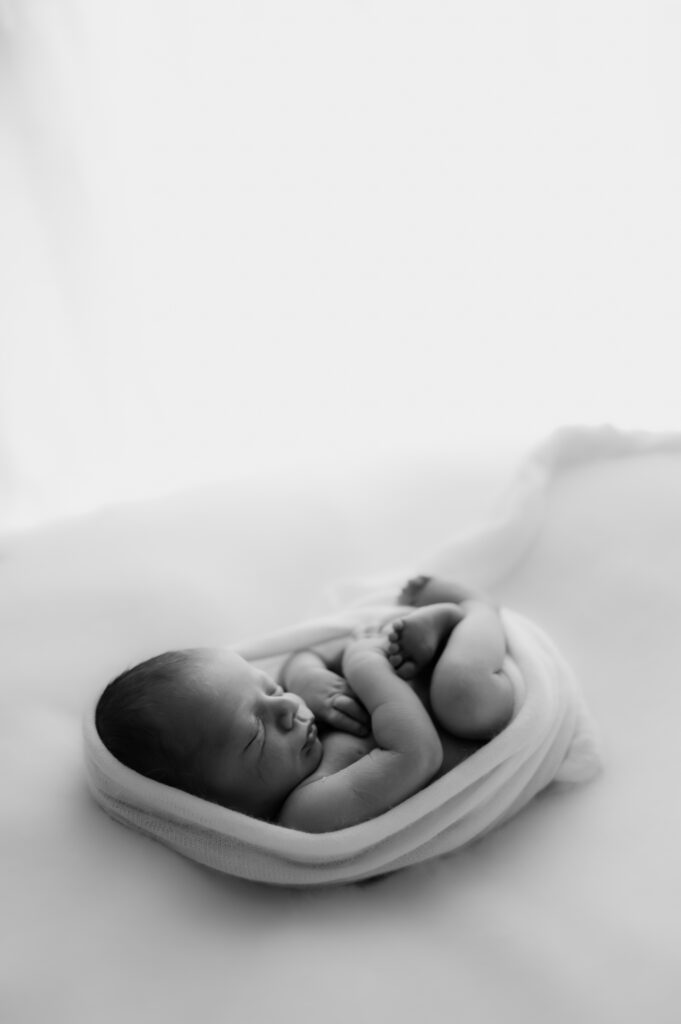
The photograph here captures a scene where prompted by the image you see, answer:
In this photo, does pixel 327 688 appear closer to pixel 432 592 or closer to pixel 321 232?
pixel 432 592

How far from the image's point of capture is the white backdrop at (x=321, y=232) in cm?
170

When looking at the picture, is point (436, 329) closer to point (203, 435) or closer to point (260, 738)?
point (203, 435)

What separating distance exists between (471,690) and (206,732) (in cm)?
31

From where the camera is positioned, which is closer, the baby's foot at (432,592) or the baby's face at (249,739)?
the baby's face at (249,739)

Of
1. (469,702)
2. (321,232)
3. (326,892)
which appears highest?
(321,232)

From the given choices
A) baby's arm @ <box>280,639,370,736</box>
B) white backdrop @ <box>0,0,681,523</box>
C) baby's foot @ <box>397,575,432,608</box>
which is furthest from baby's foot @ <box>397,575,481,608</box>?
white backdrop @ <box>0,0,681,523</box>

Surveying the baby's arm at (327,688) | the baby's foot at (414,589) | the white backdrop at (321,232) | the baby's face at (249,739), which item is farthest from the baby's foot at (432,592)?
the white backdrop at (321,232)

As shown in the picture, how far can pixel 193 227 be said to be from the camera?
1.81m

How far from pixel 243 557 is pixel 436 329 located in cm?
74

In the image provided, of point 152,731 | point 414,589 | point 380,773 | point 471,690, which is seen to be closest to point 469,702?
point 471,690

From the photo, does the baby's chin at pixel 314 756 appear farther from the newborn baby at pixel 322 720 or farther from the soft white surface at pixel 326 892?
the soft white surface at pixel 326 892

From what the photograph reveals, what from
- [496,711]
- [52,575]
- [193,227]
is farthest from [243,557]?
[193,227]

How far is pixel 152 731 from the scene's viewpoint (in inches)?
38.9

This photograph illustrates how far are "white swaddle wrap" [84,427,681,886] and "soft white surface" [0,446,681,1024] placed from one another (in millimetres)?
26
